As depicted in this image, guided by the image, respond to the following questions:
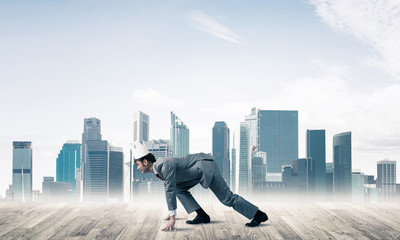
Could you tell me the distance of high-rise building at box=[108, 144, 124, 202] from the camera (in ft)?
149

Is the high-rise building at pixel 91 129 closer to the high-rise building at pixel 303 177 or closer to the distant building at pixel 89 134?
the distant building at pixel 89 134

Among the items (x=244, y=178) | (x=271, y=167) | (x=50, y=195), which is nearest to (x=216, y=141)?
(x=244, y=178)

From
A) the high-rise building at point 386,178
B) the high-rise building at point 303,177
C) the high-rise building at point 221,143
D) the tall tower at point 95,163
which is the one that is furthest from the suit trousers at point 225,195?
the tall tower at point 95,163

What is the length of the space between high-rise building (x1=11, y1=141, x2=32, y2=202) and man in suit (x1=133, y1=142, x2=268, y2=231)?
48.3 meters

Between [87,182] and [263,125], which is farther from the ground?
[263,125]

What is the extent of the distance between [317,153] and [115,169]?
23716 mm

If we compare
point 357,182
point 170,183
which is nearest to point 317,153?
point 357,182

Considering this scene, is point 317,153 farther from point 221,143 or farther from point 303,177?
point 221,143

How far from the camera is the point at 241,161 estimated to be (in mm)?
46938

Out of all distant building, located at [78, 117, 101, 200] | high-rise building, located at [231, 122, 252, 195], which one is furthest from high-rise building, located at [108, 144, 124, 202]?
high-rise building, located at [231, 122, 252, 195]

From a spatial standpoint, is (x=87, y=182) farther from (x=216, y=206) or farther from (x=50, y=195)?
(x=216, y=206)

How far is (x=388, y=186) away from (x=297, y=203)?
38.9 m

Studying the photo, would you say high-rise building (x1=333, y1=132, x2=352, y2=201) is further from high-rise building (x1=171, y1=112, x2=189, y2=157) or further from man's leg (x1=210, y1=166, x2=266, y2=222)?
man's leg (x1=210, y1=166, x2=266, y2=222)

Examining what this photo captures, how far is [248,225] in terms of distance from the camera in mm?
4688
